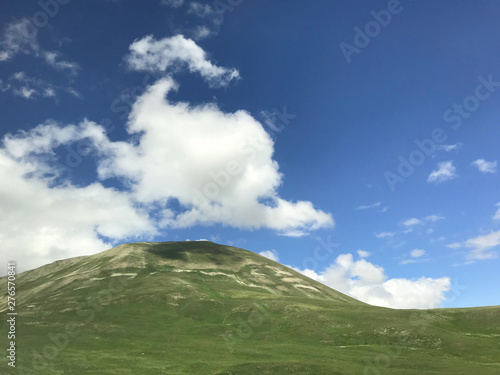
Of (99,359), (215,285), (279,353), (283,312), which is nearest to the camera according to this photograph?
(99,359)

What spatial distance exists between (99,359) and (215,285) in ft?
358

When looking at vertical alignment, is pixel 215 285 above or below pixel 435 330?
above

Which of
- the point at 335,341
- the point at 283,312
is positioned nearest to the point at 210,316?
the point at 283,312

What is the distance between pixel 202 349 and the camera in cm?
7338

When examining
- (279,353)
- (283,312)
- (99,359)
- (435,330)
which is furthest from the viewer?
(283,312)

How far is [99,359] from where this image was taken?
63.3m

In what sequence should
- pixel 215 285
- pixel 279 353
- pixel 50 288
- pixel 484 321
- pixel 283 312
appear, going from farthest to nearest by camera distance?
pixel 50 288 < pixel 215 285 < pixel 283 312 < pixel 484 321 < pixel 279 353

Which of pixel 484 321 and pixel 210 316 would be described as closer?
pixel 484 321

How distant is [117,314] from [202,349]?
167 feet

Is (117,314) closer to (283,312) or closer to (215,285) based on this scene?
(283,312)

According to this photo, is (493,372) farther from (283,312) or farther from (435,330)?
(283,312)

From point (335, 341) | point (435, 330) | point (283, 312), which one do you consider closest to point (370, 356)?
point (335, 341)

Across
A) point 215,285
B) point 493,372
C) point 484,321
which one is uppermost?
point 215,285

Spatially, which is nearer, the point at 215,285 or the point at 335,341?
the point at 335,341
